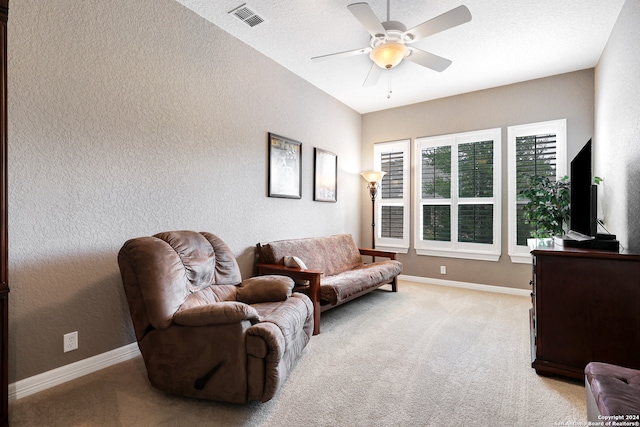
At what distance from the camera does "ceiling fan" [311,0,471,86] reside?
86.4 inches

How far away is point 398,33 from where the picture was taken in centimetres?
256

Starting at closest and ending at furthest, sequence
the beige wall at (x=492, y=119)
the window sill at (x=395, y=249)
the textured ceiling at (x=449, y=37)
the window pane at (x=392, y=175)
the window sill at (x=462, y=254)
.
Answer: the textured ceiling at (x=449, y=37)
the beige wall at (x=492, y=119)
the window sill at (x=462, y=254)
the window sill at (x=395, y=249)
the window pane at (x=392, y=175)

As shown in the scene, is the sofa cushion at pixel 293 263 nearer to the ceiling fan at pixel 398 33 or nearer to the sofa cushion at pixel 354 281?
the sofa cushion at pixel 354 281

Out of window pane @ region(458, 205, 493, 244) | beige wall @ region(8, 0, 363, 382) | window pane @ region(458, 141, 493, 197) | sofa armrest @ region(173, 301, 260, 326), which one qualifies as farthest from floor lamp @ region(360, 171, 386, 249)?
sofa armrest @ region(173, 301, 260, 326)

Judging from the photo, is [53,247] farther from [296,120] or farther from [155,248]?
[296,120]

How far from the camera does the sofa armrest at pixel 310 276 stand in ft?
9.86

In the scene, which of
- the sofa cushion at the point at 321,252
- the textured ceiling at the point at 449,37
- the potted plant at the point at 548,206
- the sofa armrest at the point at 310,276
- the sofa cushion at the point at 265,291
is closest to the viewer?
the sofa cushion at the point at 265,291

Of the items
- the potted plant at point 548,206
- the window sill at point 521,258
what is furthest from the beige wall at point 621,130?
the window sill at point 521,258

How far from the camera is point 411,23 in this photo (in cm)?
297

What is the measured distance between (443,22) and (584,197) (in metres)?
1.81

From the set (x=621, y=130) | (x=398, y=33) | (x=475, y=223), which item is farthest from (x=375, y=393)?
(x=475, y=223)

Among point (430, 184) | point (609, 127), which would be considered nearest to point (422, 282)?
point (430, 184)

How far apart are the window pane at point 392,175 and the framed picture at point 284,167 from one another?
1.96 metres

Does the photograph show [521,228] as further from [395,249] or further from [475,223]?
[395,249]
